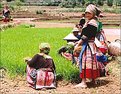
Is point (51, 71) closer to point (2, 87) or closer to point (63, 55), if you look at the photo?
point (2, 87)

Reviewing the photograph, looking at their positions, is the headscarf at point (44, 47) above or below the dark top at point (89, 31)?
below

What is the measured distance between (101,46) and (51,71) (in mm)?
2090

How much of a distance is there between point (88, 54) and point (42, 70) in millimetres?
850

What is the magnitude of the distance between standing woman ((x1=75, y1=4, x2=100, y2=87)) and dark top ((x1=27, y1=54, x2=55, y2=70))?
562mm

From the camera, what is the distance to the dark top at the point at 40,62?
7188mm

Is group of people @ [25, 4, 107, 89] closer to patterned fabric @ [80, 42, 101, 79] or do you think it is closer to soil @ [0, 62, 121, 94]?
patterned fabric @ [80, 42, 101, 79]

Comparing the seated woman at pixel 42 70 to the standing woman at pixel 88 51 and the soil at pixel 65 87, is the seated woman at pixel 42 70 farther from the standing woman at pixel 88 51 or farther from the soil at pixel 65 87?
the standing woman at pixel 88 51

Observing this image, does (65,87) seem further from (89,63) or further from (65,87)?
(89,63)

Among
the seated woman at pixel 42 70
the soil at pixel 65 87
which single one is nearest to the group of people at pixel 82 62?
the seated woman at pixel 42 70

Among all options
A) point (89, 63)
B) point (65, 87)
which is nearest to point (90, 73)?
point (89, 63)

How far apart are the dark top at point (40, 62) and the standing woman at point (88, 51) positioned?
22.1 inches

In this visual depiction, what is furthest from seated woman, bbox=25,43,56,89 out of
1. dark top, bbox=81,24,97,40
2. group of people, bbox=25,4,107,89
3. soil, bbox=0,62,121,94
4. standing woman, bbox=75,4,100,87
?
dark top, bbox=81,24,97,40

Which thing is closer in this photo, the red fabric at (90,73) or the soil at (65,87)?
the soil at (65,87)

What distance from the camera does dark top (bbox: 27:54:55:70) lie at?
7188 millimetres
